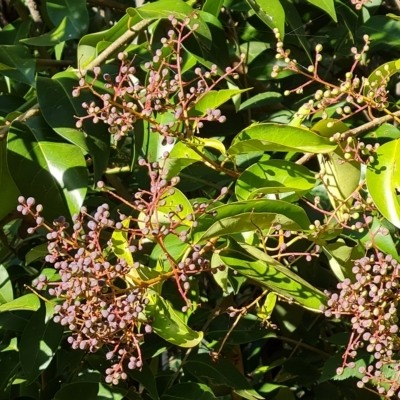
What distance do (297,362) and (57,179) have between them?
0.64 m

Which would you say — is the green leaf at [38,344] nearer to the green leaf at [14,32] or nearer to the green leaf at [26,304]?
the green leaf at [26,304]

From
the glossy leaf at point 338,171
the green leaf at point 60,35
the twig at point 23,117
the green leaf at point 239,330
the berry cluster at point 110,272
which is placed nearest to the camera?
the berry cluster at point 110,272

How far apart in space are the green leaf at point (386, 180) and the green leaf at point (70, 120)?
1.16 ft

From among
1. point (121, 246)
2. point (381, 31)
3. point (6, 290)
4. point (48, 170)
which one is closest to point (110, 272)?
point (121, 246)

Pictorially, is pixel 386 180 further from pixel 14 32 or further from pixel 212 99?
pixel 14 32

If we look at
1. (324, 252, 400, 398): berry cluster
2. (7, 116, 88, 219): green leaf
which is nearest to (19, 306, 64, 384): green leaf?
(7, 116, 88, 219): green leaf

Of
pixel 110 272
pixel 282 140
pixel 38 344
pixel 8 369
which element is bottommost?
pixel 8 369

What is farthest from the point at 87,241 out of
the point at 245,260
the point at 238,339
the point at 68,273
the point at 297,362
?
the point at 297,362

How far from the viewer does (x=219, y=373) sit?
1.17 m

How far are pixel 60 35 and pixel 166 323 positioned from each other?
1.67 feet

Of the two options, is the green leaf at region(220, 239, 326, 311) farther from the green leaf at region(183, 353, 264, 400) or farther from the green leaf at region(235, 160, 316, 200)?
the green leaf at region(183, 353, 264, 400)

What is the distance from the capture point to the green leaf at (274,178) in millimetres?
925

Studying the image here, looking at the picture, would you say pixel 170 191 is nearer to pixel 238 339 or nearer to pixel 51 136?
pixel 51 136

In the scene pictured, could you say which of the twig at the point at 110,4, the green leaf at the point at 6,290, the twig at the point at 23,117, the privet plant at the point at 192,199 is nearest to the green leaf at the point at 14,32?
the privet plant at the point at 192,199
